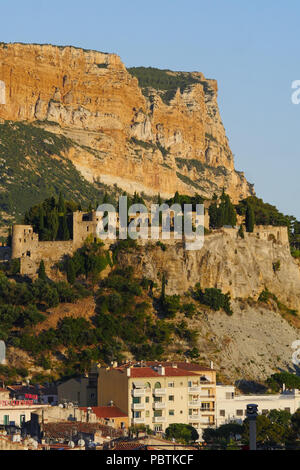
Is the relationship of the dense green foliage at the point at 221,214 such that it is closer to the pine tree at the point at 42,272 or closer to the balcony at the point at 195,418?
the pine tree at the point at 42,272

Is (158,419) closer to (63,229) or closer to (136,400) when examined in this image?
(136,400)

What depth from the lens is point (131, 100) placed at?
7736 inches

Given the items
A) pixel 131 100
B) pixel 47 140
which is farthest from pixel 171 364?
pixel 131 100

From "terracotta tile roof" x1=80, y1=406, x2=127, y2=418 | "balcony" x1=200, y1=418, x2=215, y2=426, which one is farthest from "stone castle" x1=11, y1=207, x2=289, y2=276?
"balcony" x1=200, y1=418, x2=215, y2=426

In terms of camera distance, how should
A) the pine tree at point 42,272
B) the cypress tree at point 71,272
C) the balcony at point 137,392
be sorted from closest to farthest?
the balcony at point 137,392
the pine tree at point 42,272
the cypress tree at point 71,272

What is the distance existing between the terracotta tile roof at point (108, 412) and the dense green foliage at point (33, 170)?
240ft

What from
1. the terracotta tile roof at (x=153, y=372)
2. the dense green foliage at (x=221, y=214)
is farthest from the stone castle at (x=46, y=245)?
the terracotta tile roof at (x=153, y=372)

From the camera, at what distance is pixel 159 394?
74.2m

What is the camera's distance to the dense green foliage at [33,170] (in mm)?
153625

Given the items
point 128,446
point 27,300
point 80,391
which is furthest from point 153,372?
point 128,446

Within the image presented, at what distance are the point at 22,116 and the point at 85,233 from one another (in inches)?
3667

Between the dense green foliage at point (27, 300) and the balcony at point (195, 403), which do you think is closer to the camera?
the balcony at point (195, 403)

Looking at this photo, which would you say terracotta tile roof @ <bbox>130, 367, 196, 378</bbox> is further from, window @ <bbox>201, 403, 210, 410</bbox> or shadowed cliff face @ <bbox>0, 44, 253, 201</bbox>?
shadowed cliff face @ <bbox>0, 44, 253, 201</bbox>
